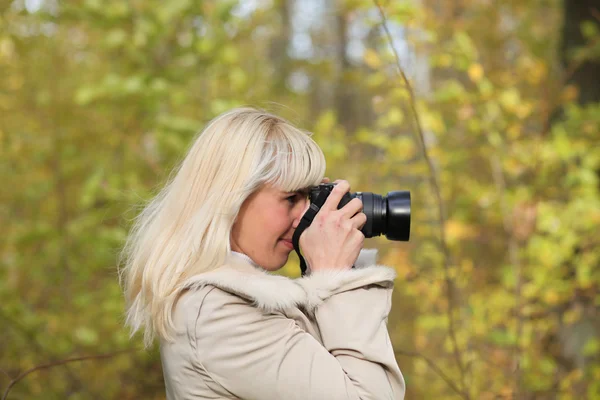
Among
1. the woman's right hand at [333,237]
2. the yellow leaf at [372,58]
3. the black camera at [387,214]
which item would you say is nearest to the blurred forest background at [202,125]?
the yellow leaf at [372,58]

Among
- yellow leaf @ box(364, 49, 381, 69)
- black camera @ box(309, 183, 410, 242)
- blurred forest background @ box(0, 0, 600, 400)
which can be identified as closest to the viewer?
black camera @ box(309, 183, 410, 242)

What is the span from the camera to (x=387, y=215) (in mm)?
1486

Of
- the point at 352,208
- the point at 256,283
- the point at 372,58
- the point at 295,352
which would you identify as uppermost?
the point at 372,58

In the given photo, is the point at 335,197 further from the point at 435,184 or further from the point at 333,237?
the point at 435,184

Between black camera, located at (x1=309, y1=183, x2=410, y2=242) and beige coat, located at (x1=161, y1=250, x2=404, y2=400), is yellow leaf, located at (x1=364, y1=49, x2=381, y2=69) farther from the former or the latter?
beige coat, located at (x1=161, y1=250, x2=404, y2=400)

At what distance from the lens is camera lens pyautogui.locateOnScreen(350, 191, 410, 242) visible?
1.47 meters

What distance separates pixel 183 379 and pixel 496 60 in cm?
519

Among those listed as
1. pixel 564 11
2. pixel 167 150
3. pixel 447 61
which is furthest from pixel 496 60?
pixel 167 150

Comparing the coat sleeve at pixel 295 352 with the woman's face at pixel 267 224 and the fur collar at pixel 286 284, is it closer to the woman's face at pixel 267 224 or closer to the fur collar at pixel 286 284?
the fur collar at pixel 286 284

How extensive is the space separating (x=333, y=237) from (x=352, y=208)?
3.3 inches

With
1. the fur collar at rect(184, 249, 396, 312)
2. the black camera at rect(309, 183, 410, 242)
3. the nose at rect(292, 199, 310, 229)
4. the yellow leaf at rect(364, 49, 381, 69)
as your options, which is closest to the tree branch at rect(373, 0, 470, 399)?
the black camera at rect(309, 183, 410, 242)

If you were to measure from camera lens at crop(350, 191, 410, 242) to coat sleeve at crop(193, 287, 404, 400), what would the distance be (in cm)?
23

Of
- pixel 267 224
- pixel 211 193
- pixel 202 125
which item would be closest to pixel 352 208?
pixel 267 224

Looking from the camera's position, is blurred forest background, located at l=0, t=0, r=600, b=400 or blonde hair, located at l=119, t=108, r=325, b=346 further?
blurred forest background, located at l=0, t=0, r=600, b=400
